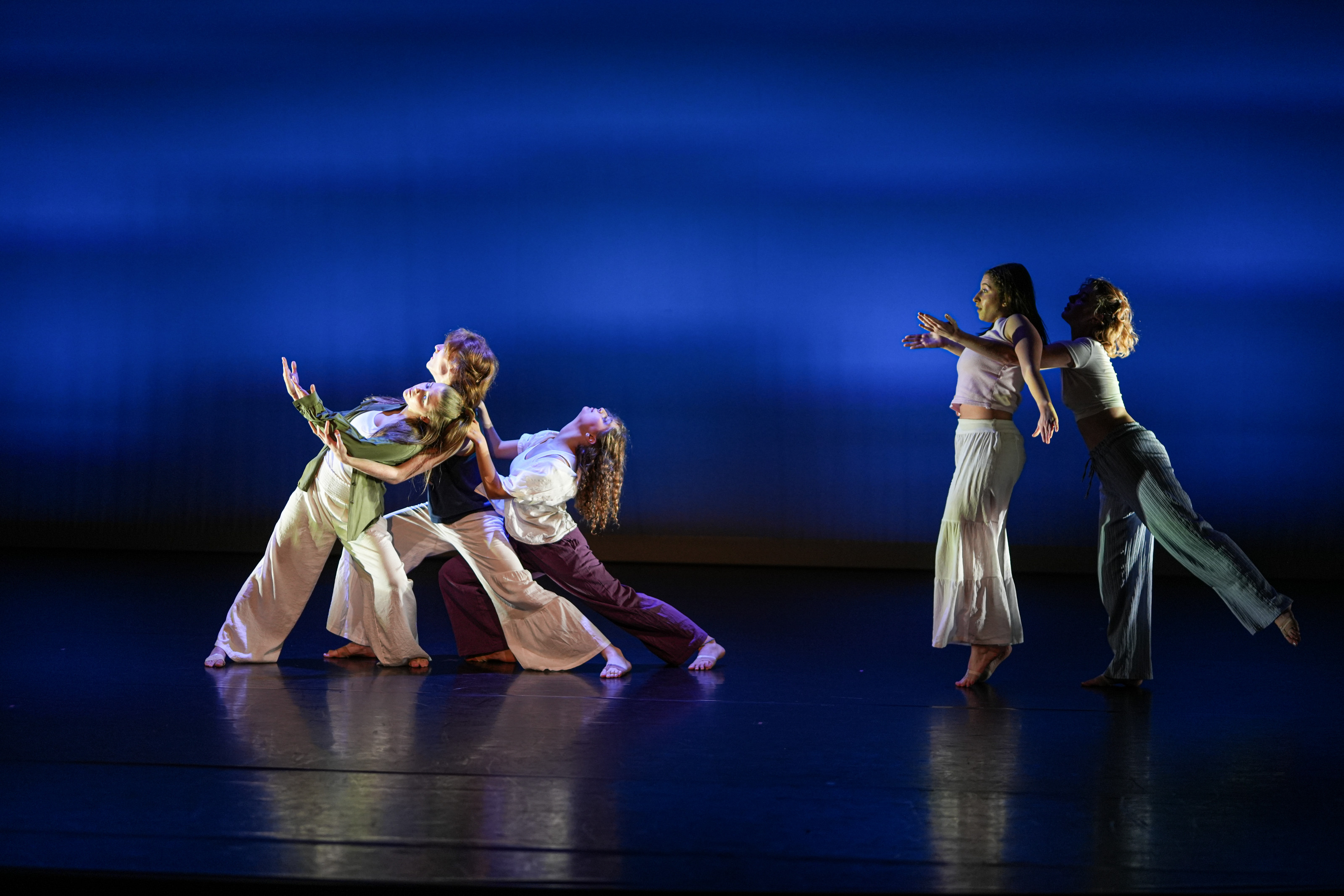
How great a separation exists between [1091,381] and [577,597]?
164 cm

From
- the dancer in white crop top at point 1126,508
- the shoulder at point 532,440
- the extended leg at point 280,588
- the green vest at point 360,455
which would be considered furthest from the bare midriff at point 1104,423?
the extended leg at point 280,588

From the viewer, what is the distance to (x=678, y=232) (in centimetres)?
660

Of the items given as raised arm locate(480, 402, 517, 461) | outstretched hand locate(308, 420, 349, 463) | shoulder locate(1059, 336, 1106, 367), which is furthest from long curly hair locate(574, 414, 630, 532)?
shoulder locate(1059, 336, 1106, 367)

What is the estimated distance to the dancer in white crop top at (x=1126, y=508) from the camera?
3.12m

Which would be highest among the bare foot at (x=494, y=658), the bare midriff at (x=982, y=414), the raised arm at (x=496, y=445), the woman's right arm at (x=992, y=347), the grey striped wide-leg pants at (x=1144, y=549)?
the woman's right arm at (x=992, y=347)

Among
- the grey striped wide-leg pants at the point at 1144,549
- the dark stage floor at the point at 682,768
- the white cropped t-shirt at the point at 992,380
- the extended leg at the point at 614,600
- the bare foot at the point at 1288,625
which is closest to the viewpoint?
the dark stage floor at the point at 682,768

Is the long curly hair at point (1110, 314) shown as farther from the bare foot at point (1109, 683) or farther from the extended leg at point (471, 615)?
the extended leg at point (471, 615)

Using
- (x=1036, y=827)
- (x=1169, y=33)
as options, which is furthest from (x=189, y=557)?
(x=1169, y=33)

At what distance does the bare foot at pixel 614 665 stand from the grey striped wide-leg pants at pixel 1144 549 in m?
1.37

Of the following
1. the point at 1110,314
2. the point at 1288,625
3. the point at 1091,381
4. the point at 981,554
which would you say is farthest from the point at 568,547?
the point at 1288,625

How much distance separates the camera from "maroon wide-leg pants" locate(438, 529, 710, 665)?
3.46 metres

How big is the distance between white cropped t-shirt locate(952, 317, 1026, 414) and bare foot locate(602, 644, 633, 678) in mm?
1212

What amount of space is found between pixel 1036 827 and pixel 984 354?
156 centimetres

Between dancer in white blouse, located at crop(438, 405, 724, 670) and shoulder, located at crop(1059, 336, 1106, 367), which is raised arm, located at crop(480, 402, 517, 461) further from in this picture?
shoulder, located at crop(1059, 336, 1106, 367)
